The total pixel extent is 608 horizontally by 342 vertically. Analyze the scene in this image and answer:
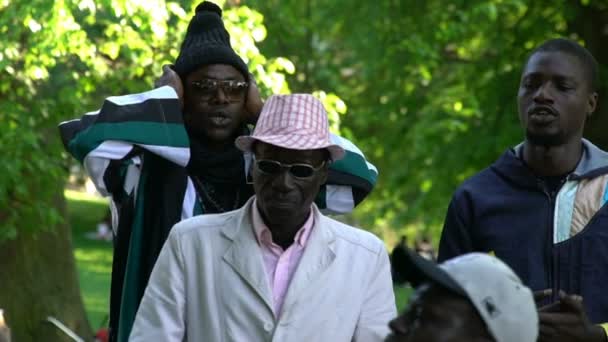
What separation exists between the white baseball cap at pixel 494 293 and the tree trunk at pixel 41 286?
411 inches

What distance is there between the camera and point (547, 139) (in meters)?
5.42

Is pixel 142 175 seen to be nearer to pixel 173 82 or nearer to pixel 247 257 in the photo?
pixel 173 82

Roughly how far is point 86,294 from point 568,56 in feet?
65.1

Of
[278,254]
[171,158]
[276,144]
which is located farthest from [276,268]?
[171,158]

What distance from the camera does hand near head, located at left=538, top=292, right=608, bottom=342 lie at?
14.8ft

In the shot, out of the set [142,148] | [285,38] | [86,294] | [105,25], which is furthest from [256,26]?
[86,294]

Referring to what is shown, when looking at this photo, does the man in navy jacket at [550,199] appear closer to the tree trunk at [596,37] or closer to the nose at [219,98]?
the nose at [219,98]

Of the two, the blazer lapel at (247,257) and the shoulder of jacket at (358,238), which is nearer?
the blazer lapel at (247,257)

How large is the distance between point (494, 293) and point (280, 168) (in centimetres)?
191

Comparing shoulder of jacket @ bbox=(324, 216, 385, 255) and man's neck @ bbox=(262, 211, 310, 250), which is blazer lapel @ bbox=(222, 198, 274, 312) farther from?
shoulder of jacket @ bbox=(324, 216, 385, 255)

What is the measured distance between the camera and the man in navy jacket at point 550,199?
17.5ft

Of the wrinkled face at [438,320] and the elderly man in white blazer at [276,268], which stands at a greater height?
the wrinkled face at [438,320]

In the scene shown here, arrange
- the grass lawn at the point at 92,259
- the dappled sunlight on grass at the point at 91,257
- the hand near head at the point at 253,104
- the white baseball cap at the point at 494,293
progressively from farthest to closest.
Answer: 1. the dappled sunlight on grass at the point at 91,257
2. the grass lawn at the point at 92,259
3. the hand near head at the point at 253,104
4. the white baseball cap at the point at 494,293

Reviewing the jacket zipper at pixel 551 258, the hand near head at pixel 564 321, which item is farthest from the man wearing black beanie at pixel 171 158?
the hand near head at pixel 564 321
